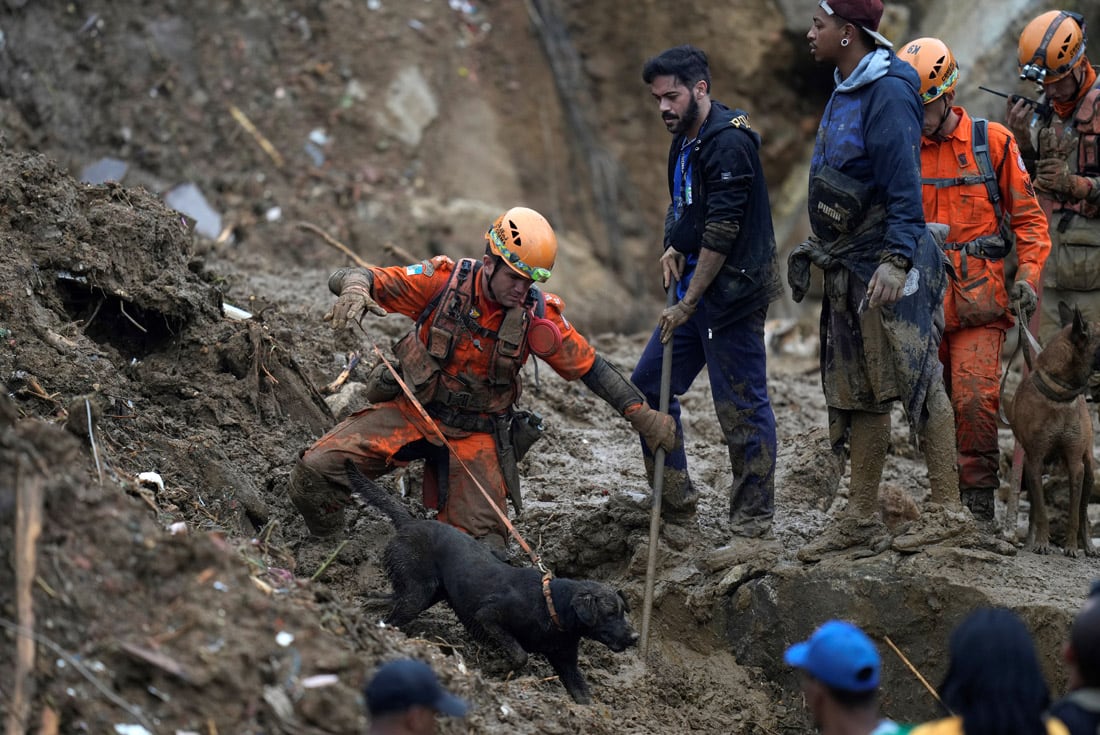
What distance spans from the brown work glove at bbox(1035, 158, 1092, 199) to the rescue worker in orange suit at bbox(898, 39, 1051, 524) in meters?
0.60

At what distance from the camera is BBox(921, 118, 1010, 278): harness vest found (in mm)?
6477


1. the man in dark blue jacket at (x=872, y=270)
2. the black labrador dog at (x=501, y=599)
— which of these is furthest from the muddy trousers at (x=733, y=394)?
the black labrador dog at (x=501, y=599)

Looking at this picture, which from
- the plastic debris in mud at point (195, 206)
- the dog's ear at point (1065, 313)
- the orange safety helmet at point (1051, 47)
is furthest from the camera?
the plastic debris in mud at point (195, 206)

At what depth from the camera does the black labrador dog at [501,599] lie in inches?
212

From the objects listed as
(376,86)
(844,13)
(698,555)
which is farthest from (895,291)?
(376,86)

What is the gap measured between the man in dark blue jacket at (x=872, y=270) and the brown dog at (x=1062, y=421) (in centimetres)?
61

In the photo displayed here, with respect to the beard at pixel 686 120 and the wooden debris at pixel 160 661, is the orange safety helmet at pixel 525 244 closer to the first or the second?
the beard at pixel 686 120

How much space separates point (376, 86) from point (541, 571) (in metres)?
10.0

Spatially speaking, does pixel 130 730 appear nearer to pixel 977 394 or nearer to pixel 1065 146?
pixel 977 394

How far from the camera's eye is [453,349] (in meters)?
6.16

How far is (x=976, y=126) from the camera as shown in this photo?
6.50m

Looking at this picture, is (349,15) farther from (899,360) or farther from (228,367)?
(899,360)

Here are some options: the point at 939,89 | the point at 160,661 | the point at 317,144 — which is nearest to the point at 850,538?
the point at 939,89

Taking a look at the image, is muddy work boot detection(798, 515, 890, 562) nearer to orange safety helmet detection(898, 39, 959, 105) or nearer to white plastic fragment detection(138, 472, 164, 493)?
orange safety helmet detection(898, 39, 959, 105)
